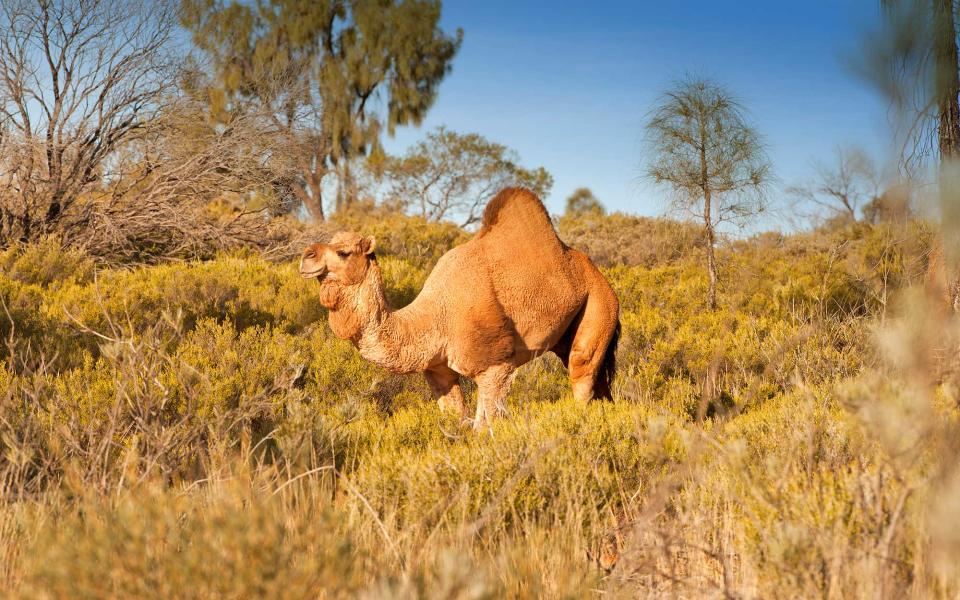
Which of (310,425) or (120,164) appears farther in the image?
(120,164)

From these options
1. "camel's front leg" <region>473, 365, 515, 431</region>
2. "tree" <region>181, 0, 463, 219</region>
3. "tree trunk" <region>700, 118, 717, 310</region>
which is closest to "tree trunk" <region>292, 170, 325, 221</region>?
"tree" <region>181, 0, 463, 219</region>

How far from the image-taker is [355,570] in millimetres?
1985

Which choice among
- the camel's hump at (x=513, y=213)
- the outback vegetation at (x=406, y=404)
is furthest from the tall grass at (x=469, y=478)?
the camel's hump at (x=513, y=213)

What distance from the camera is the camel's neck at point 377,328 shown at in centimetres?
382

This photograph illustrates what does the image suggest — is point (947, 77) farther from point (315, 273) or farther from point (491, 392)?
point (315, 273)

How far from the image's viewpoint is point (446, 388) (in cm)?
449

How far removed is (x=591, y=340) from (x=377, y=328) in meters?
1.58

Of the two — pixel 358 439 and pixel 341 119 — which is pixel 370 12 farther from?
pixel 358 439

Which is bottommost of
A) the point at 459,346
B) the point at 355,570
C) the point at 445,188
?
the point at 355,570

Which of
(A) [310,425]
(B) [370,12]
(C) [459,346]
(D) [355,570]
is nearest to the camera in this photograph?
(D) [355,570]

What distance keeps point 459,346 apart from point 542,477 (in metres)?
1.10

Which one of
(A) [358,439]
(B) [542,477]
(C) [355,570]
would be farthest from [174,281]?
(C) [355,570]

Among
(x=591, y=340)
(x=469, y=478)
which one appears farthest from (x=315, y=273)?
(x=591, y=340)

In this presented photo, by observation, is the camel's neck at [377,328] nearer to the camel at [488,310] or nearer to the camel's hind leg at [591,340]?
the camel at [488,310]
